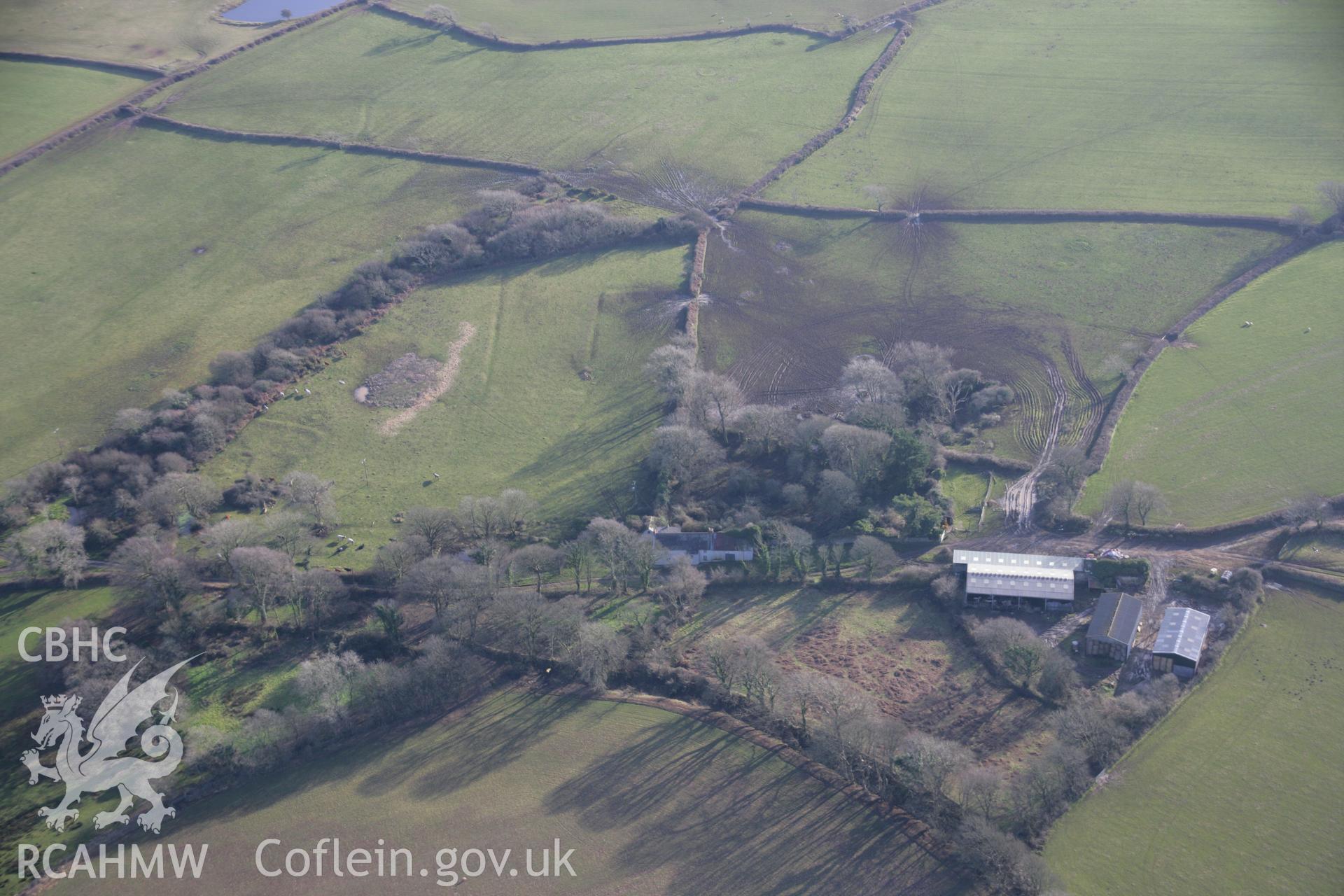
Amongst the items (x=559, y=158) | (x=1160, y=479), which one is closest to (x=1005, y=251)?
(x=1160, y=479)

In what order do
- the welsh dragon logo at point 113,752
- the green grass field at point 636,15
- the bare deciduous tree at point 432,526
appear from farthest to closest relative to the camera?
the green grass field at point 636,15
the bare deciduous tree at point 432,526
the welsh dragon logo at point 113,752

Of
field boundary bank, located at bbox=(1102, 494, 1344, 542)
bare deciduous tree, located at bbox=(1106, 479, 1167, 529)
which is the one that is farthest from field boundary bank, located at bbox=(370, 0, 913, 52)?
field boundary bank, located at bbox=(1102, 494, 1344, 542)

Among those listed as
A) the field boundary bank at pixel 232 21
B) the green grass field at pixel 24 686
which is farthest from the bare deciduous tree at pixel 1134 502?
the field boundary bank at pixel 232 21

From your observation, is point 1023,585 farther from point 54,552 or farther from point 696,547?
point 54,552

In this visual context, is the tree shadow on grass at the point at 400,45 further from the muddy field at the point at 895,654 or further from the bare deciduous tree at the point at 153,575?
the muddy field at the point at 895,654

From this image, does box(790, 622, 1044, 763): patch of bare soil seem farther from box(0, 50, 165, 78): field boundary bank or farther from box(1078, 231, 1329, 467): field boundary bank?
box(0, 50, 165, 78): field boundary bank
